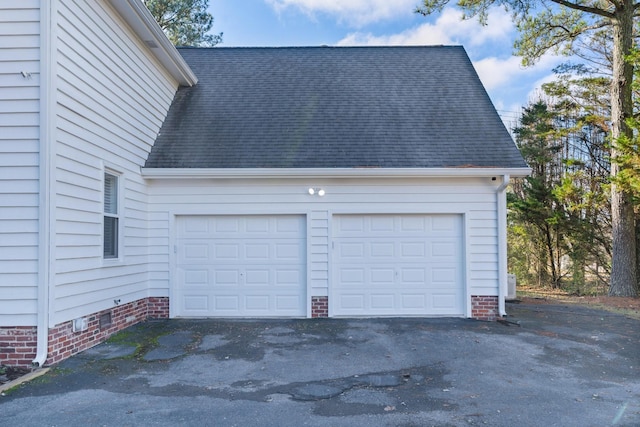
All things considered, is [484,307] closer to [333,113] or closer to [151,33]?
[333,113]

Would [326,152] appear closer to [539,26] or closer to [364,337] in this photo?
[364,337]

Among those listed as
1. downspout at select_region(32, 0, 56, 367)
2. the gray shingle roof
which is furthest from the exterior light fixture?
downspout at select_region(32, 0, 56, 367)

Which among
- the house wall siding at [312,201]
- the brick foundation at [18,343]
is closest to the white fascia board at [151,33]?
the house wall siding at [312,201]

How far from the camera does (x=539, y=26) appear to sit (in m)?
13.0

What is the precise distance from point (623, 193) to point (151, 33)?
12.0 m

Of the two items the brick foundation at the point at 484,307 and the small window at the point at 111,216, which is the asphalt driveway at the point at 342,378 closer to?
the brick foundation at the point at 484,307

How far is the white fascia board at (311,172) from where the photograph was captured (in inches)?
311

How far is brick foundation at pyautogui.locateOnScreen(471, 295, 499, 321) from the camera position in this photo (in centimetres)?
809

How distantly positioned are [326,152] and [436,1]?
760 cm

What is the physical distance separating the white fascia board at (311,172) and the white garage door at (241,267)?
0.82 meters

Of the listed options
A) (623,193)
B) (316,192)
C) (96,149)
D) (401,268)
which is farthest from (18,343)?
(623,193)

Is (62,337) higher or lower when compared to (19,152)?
lower

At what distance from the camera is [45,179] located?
5176 millimetres

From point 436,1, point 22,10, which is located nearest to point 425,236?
point 22,10
